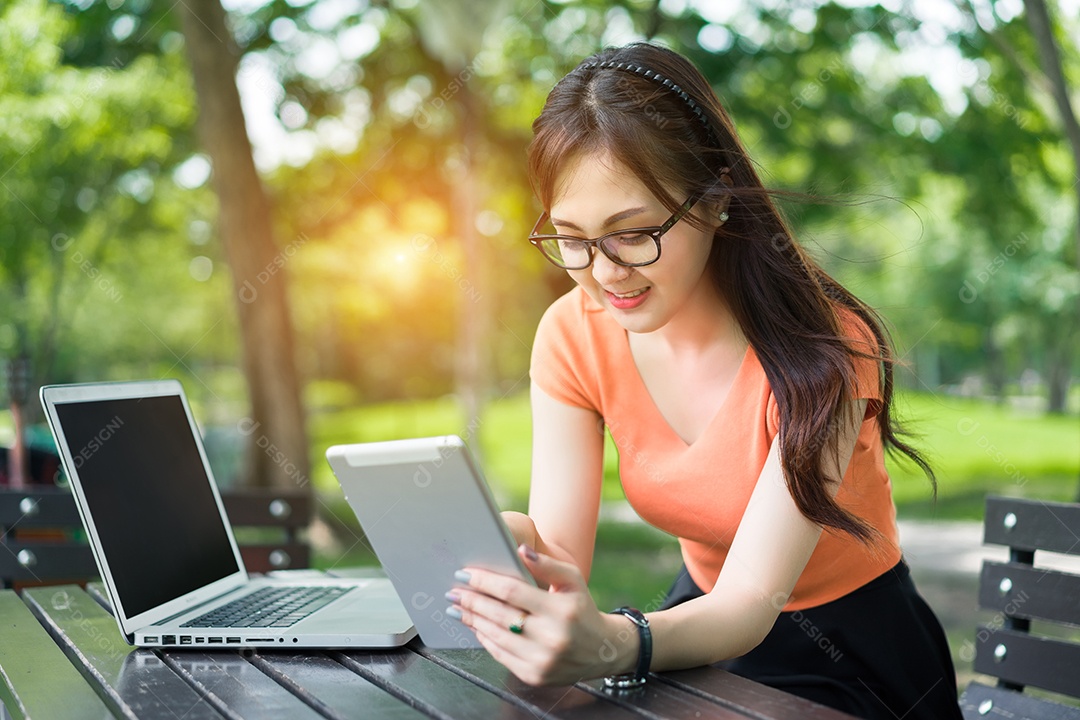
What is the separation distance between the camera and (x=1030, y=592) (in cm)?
203

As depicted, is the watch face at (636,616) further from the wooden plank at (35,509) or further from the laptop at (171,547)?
the wooden plank at (35,509)

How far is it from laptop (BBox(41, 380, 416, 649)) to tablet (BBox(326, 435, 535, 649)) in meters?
0.24

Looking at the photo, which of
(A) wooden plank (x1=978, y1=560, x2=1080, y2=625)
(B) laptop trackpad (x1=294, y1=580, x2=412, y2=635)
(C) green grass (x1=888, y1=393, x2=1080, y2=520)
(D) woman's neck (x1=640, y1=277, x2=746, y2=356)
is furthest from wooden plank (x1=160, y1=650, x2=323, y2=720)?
(C) green grass (x1=888, y1=393, x2=1080, y2=520)

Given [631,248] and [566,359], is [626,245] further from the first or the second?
[566,359]

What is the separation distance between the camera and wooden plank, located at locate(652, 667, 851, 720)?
1.28m

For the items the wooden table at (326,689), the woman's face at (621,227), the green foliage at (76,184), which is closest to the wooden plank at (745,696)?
the wooden table at (326,689)

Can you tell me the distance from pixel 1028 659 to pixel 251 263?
234 inches

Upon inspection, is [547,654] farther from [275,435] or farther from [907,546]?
[907,546]

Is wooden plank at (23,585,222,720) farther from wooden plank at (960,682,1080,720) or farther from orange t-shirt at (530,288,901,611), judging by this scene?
wooden plank at (960,682,1080,720)

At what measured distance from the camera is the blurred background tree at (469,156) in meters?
7.10

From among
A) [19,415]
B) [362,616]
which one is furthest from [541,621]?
[19,415]

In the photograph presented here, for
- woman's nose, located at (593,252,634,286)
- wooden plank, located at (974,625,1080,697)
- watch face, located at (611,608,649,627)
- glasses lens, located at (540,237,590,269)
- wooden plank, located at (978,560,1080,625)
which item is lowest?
wooden plank, located at (974,625,1080,697)

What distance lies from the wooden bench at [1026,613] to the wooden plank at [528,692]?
3.30ft

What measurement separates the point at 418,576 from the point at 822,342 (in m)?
0.78
